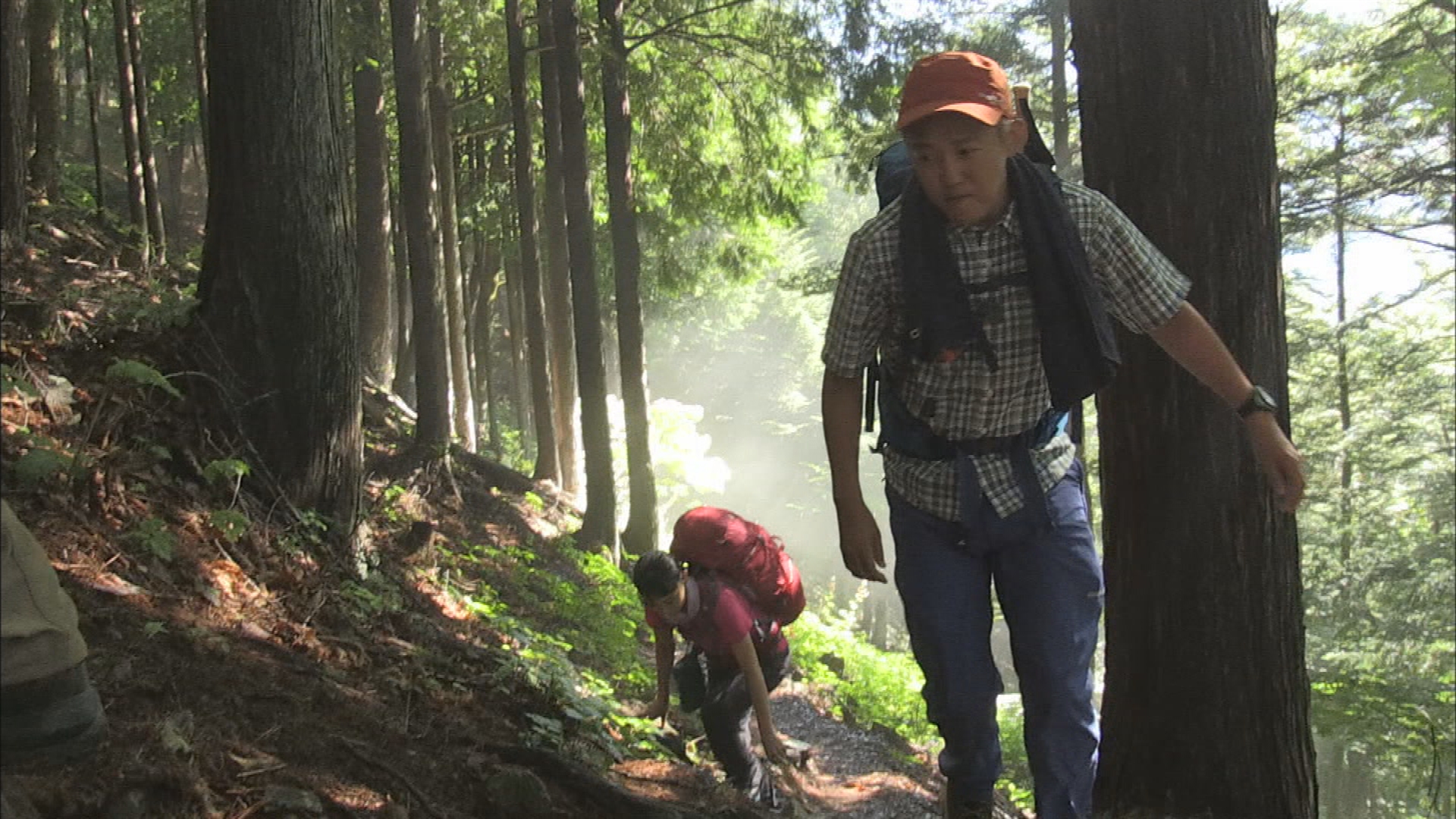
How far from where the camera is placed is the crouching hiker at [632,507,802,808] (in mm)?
5383

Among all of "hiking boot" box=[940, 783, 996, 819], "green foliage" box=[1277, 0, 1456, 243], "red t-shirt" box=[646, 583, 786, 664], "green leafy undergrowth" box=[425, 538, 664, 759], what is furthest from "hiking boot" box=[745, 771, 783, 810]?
"green foliage" box=[1277, 0, 1456, 243]

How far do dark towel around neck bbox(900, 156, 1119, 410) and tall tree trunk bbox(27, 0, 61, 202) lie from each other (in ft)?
33.2

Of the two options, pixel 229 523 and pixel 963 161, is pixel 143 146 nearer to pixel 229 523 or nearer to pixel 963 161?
pixel 229 523

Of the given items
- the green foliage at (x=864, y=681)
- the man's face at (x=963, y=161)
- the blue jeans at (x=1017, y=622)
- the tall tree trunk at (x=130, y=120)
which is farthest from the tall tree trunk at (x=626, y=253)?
the man's face at (x=963, y=161)

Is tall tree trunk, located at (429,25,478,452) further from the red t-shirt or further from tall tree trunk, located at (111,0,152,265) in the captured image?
the red t-shirt

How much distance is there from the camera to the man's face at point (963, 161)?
118 inches

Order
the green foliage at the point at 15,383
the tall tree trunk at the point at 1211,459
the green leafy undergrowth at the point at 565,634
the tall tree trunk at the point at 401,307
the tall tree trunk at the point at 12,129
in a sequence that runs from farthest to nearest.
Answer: the tall tree trunk at the point at 401,307
the tall tree trunk at the point at 12,129
the green leafy undergrowth at the point at 565,634
the green foliage at the point at 15,383
the tall tree trunk at the point at 1211,459

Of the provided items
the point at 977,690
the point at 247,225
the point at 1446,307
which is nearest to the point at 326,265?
the point at 247,225

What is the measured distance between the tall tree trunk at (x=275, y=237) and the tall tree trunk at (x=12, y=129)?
1417mm

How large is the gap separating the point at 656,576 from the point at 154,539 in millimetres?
2108

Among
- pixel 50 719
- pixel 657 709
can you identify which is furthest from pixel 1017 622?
pixel 657 709

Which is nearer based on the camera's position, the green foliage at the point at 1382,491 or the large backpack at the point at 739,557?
the large backpack at the point at 739,557

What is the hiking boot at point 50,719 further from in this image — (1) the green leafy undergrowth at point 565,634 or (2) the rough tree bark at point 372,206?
(2) the rough tree bark at point 372,206

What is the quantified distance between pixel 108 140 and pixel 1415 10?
31735mm
